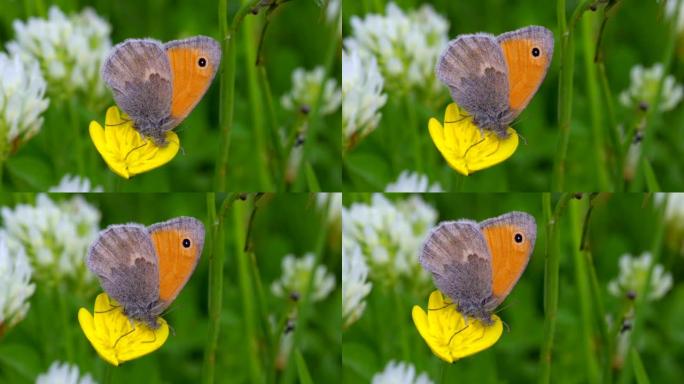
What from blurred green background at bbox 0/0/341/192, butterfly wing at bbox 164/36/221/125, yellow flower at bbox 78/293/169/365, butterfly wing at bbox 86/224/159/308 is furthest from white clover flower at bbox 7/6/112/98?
yellow flower at bbox 78/293/169/365

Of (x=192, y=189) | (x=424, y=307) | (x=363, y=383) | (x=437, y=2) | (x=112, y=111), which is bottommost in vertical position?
(x=363, y=383)

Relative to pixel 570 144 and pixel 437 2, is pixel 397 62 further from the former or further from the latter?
pixel 570 144

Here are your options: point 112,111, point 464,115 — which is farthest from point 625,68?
point 112,111

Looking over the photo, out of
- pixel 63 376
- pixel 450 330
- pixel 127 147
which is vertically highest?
pixel 127 147

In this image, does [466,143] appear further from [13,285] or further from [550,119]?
[13,285]

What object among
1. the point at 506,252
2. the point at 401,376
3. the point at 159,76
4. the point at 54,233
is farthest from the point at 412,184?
the point at 54,233

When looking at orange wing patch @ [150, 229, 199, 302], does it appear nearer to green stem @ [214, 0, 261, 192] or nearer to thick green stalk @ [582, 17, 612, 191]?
green stem @ [214, 0, 261, 192]

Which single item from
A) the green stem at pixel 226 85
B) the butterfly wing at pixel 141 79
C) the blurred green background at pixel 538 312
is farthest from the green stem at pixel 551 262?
the butterfly wing at pixel 141 79
